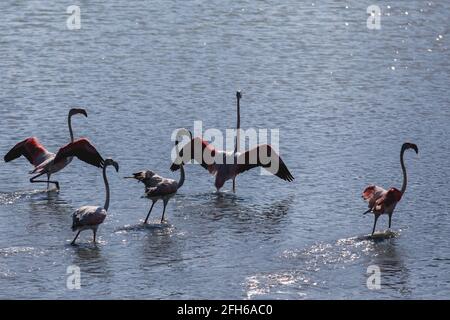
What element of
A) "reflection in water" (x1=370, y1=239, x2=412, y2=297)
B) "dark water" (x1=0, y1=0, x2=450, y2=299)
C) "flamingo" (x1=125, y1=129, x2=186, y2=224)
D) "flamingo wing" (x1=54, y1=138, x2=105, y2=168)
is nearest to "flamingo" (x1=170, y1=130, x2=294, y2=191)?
"dark water" (x1=0, y1=0, x2=450, y2=299)

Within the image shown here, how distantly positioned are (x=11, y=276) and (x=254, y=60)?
1478 centimetres

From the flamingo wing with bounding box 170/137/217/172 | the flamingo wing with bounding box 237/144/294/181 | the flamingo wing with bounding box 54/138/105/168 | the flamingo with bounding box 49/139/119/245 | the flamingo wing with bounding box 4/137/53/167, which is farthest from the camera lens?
the flamingo wing with bounding box 4/137/53/167

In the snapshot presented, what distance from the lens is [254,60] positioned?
108 ft

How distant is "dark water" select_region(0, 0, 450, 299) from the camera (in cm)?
1959

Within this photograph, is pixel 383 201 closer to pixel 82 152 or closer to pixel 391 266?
pixel 391 266

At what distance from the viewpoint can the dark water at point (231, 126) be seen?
19.6 meters

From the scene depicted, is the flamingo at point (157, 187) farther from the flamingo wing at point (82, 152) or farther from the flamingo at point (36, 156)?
the flamingo at point (36, 156)

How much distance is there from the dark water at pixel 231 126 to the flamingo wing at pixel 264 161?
36cm

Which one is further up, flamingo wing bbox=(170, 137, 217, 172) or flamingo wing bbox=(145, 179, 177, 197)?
flamingo wing bbox=(170, 137, 217, 172)

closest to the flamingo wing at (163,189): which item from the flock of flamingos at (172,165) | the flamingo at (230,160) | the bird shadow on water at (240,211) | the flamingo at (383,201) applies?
the flock of flamingos at (172,165)

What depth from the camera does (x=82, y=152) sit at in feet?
75.9

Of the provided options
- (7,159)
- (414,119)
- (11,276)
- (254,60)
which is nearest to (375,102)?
(414,119)

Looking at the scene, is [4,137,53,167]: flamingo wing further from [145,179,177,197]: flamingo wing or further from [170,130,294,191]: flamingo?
[145,179,177,197]: flamingo wing
